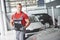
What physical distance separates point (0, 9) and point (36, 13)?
559 millimetres

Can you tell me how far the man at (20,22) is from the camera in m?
2.09

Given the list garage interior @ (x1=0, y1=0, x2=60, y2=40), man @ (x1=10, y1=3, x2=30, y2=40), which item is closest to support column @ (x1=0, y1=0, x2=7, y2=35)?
garage interior @ (x1=0, y1=0, x2=60, y2=40)

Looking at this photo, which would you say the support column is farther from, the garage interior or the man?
the man

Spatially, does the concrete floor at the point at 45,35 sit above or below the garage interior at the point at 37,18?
below

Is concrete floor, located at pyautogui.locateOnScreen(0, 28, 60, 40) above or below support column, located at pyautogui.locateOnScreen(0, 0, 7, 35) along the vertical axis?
below


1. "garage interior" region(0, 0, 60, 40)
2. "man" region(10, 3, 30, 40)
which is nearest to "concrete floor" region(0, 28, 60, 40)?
"garage interior" region(0, 0, 60, 40)

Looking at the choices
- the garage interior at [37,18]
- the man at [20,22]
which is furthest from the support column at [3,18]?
the man at [20,22]

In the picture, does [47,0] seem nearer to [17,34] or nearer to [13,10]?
[13,10]

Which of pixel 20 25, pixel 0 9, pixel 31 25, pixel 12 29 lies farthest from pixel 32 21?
pixel 0 9

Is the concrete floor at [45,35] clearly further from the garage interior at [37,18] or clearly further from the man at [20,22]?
the man at [20,22]

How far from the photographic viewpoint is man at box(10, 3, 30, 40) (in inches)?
82.2

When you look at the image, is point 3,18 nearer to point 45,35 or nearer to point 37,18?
point 37,18

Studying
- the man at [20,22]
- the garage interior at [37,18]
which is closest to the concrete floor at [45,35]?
the garage interior at [37,18]

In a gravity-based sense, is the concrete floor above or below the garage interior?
below
